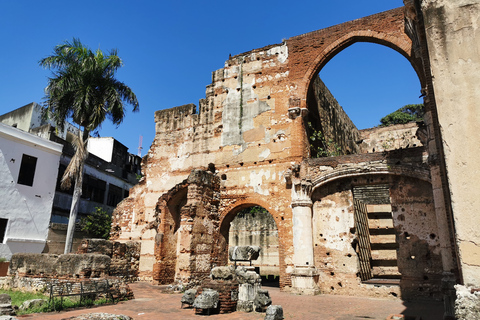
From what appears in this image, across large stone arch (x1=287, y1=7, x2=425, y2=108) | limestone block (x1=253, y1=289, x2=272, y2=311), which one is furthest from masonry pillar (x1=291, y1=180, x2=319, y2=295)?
limestone block (x1=253, y1=289, x2=272, y2=311)

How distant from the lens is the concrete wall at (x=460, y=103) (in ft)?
11.8

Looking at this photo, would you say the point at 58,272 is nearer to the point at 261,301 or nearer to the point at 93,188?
the point at 261,301

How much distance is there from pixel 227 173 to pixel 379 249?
7.89 m

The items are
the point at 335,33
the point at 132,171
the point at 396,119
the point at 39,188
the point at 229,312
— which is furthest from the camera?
the point at 396,119

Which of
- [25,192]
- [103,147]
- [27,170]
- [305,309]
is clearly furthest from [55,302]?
[103,147]

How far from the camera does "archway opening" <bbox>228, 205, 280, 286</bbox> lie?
19484 mm

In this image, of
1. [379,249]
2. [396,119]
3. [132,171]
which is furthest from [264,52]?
[396,119]

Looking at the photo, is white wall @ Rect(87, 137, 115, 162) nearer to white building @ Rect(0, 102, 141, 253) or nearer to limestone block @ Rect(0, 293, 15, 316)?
white building @ Rect(0, 102, 141, 253)

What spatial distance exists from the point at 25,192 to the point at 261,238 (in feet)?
41.7

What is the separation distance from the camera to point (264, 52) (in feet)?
51.3

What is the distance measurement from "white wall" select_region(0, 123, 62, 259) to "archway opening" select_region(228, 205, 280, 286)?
10111 millimetres

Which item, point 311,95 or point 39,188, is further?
point 39,188

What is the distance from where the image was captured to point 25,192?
59.2 feet

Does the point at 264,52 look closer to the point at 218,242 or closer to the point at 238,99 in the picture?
the point at 238,99
